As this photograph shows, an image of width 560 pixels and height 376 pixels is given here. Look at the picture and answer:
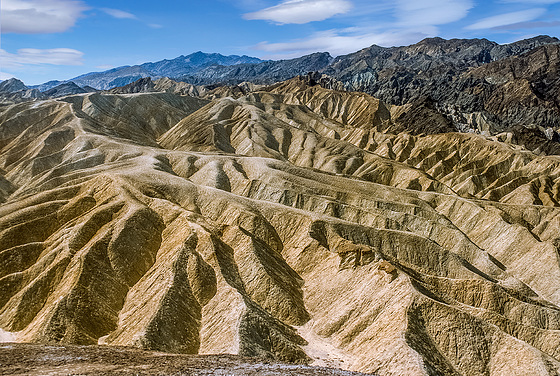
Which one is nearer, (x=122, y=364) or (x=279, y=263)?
(x=122, y=364)

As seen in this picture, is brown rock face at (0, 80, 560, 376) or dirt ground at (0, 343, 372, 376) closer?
dirt ground at (0, 343, 372, 376)

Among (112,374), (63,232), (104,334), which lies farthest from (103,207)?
(112,374)

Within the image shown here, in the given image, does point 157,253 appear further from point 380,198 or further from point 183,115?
point 183,115

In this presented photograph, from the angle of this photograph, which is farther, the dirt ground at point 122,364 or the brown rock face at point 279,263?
the brown rock face at point 279,263

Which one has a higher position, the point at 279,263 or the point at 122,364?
the point at 122,364
